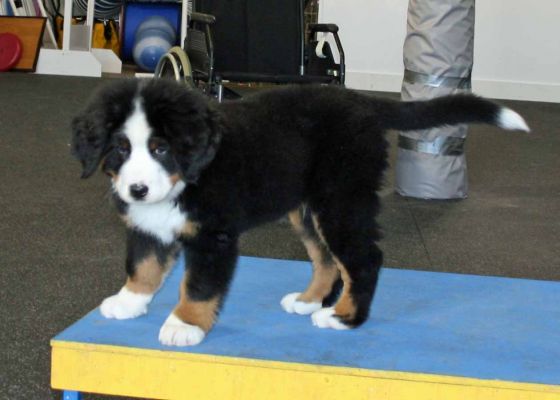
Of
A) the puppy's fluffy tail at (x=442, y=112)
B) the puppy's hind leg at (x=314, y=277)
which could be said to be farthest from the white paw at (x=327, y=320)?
the puppy's fluffy tail at (x=442, y=112)

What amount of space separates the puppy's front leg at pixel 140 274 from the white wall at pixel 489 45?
7946 millimetres

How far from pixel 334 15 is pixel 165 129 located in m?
8.45

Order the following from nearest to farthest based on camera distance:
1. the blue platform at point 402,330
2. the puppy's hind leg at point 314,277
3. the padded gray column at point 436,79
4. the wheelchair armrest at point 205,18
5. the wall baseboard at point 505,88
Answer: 1. the blue platform at point 402,330
2. the puppy's hind leg at point 314,277
3. the padded gray column at point 436,79
4. the wheelchair armrest at point 205,18
5. the wall baseboard at point 505,88

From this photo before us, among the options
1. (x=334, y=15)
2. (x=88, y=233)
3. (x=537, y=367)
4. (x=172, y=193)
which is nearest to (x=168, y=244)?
(x=172, y=193)

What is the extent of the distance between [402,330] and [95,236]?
1.87m

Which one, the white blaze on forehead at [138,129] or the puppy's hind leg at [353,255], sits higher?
the white blaze on forehead at [138,129]

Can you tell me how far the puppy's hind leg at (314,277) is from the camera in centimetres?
222

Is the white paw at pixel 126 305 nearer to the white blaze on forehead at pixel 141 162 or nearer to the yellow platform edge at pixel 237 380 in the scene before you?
the yellow platform edge at pixel 237 380

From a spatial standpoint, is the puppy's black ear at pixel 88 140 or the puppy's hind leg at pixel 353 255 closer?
the puppy's black ear at pixel 88 140

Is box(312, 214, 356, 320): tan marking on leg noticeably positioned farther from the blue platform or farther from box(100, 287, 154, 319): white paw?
box(100, 287, 154, 319): white paw

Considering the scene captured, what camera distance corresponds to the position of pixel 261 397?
1.85 m

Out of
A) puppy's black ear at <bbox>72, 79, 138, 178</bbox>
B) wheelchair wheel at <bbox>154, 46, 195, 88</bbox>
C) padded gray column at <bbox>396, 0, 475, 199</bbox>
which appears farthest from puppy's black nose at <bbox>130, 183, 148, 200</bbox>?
padded gray column at <bbox>396, 0, 475, 199</bbox>

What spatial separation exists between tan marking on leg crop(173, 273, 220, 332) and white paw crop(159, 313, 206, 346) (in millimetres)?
16

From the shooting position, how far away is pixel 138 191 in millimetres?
1747
